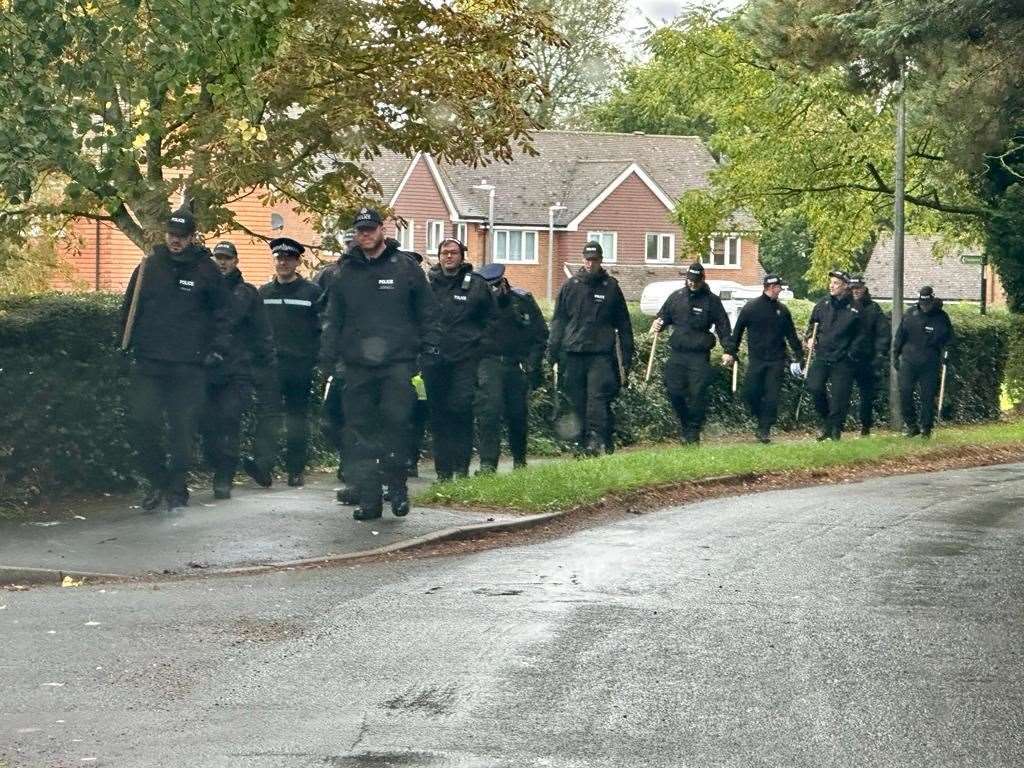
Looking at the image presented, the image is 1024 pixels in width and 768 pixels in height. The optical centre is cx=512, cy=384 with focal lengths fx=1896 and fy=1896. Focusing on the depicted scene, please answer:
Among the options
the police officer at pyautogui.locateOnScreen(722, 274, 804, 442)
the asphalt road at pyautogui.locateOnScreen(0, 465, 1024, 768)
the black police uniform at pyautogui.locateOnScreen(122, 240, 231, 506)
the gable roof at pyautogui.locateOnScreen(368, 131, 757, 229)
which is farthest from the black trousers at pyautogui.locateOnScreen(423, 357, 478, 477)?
the gable roof at pyautogui.locateOnScreen(368, 131, 757, 229)

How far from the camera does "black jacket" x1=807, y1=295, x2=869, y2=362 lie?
22297mm

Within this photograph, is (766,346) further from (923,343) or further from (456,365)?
(456,365)

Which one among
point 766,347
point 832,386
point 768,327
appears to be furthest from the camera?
point 832,386

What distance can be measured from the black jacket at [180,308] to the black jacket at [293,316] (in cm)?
203

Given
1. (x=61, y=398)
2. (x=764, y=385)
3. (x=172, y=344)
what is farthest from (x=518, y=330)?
(x=764, y=385)

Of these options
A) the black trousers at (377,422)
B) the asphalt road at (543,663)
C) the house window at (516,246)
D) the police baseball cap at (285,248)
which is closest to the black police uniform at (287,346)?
the police baseball cap at (285,248)

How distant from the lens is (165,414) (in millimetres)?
13523

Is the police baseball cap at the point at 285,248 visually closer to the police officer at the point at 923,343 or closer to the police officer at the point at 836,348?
the police officer at the point at 836,348

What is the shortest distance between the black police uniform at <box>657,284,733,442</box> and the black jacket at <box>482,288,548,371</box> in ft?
11.0

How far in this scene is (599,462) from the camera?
56.1ft

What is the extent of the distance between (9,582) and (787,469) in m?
9.92

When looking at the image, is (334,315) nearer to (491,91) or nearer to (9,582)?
(9,582)

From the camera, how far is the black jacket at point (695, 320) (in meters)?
19.5

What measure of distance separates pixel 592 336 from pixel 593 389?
1.73 ft
